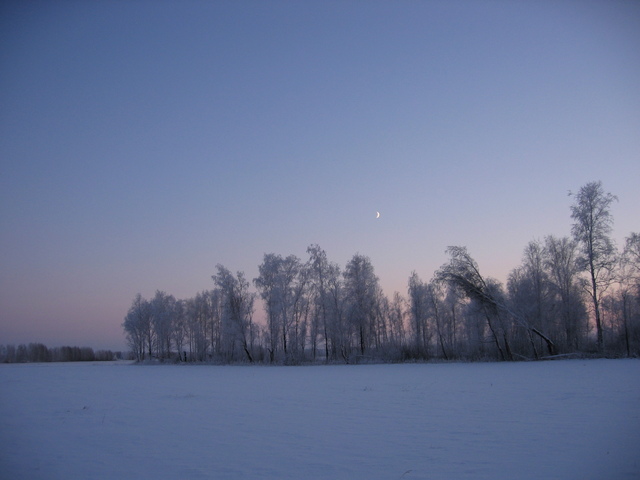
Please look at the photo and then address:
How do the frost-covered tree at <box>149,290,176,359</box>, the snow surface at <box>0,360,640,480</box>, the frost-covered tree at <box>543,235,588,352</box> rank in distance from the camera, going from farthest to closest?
the frost-covered tree at <box>149,290,176,359</box>, the frost-covered tree at <box>543,235,588,352</box>, the snow surface at <box>0,360,640,480</box>

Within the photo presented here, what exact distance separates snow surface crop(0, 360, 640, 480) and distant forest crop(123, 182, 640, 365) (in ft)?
61.3

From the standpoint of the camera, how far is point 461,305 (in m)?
42.2

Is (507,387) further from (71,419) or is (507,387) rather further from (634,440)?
(71,419)

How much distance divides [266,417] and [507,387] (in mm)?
8360

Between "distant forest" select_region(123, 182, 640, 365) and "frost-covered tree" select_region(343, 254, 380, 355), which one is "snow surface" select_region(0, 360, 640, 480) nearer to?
"distant forest" select_region(123, 182, 640, 365)

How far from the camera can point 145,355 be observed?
62469 millimetres

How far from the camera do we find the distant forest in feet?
90.2

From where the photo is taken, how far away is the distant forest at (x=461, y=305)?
90.2 ft

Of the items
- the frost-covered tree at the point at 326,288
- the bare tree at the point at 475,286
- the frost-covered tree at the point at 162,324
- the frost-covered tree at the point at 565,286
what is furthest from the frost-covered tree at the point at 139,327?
the frost-covered tree at the point at 565,286

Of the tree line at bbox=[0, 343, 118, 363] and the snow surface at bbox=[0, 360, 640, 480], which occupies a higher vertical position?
the snow surface at bbox=[0, 360, 640, 480]

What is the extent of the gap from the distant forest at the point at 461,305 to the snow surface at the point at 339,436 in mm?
18679

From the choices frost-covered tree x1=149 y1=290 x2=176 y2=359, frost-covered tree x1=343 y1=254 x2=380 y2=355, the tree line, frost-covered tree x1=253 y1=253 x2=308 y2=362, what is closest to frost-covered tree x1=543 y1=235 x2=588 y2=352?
frost-covered tree x1=343 y1=254 x2=380 y2=355

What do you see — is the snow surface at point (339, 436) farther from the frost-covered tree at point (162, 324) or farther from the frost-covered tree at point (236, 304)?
the frost-covered tree at point (162, 324)

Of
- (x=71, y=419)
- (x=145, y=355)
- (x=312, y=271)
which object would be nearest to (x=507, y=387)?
(x=71, y=419)
